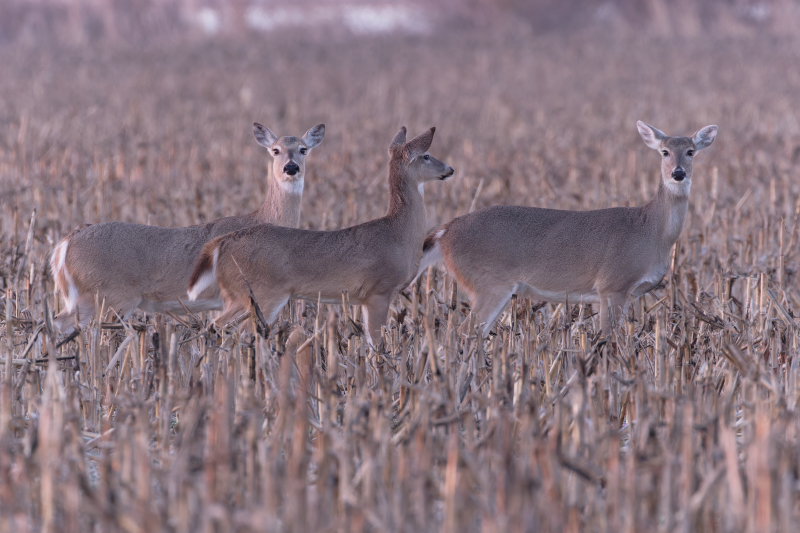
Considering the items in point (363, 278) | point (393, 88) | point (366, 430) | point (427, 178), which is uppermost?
point (393, 88)

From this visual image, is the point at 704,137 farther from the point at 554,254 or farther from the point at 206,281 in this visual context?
the point at 206,281

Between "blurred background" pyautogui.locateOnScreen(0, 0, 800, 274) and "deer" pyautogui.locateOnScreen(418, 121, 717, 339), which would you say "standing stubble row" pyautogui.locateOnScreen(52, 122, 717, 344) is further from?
"blurred background" pyautogui.locateOnScreen(0, 0, 800, 274)

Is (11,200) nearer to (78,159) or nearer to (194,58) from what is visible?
(78,159)

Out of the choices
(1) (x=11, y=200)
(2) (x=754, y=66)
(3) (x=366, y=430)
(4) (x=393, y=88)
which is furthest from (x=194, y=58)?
(3) (x=366, y=430)

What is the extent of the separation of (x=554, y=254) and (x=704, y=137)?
1430mm

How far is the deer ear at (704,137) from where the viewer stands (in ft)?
22.2

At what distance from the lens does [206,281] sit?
5.85 m

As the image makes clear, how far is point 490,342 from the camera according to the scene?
5230mm

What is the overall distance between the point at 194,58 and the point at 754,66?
11.5m

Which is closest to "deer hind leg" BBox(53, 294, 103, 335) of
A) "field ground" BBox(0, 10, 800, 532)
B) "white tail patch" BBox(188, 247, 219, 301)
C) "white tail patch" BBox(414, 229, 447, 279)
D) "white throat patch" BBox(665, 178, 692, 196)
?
"field ground" BBox(0, 10, 800, 532)

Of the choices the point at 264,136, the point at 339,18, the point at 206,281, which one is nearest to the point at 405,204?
the point at 206,281

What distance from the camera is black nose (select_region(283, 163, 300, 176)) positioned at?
686cm

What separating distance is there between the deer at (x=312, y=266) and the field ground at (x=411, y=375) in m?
0.19

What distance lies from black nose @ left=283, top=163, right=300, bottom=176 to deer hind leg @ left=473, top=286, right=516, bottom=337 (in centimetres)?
152
